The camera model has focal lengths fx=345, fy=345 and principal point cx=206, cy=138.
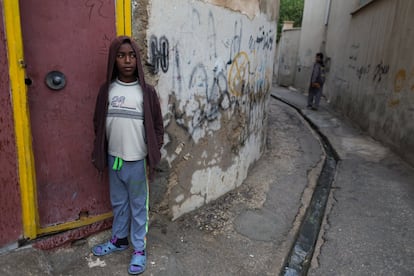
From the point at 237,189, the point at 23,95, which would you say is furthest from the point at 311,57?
the point at 23,95

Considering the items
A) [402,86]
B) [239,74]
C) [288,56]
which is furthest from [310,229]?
[288,56]

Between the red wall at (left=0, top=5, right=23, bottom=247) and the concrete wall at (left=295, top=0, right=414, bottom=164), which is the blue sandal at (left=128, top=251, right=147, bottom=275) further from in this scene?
the concrete wall at (left=295, top=0, right=414, bottom=164)

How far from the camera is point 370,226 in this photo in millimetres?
3592

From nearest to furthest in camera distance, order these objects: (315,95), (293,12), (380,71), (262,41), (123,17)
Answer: (123,17) → (262,41) → (380,71) → (315,95) → (293,12)

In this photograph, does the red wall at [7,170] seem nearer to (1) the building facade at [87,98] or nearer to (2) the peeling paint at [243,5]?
(1) the building facade at [87,98]

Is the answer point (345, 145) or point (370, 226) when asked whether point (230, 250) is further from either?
point (345, 145)

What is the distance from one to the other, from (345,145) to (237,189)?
3.42 meters

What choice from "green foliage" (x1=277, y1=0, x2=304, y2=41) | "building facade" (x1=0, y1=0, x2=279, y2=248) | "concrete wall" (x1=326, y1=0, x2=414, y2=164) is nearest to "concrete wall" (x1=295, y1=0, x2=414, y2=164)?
"concrete wall" (x1=326, y1=0, x2=414, y2=164)

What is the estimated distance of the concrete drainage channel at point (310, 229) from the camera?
2.97 metres

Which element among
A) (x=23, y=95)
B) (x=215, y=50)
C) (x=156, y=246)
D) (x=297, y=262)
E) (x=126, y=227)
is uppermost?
(x=215, y=50)

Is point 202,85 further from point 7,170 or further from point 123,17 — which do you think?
point 7,170

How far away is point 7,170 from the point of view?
86.8 inches

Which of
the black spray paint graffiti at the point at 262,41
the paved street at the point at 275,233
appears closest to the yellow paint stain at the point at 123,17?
the paved street at the point at 275,233

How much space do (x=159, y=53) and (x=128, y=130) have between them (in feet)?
2.40
